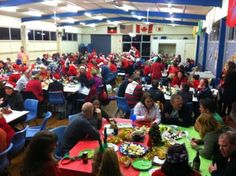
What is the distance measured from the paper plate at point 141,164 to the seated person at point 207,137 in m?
0.66

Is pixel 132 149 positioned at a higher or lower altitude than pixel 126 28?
lower

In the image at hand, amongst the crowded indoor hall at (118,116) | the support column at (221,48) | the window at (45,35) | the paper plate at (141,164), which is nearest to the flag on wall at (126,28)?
the window at (45,35)

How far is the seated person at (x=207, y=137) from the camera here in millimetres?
2668

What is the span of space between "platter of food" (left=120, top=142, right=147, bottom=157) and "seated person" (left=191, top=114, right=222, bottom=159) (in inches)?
25.4

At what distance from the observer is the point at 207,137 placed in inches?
108

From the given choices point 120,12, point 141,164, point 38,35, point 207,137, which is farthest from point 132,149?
point 38,35

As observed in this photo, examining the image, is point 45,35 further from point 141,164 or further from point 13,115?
point 141,164

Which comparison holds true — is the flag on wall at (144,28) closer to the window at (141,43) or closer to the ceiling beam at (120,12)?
the window at (141,43)

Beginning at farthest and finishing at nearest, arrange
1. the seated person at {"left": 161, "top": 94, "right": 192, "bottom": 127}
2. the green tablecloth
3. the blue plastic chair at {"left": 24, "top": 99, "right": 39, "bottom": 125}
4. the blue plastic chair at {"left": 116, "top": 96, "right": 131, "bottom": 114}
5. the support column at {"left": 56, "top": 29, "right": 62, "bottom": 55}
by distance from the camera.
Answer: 1. the support column at {"left": 56, "top": 29, "right": 62, "bottom": 55}
2. the blue plastic chair at {"left": 116, "top": 96, "right": 131, "bottom": 114}
3. the blue plastic chair at {"left": 24, "top": 99, "right": 39, "bottom": 125}
4. the seated person at {"left": 161, "top": 94, "right": 192, "bottom": 127}
5. the green tablecloth

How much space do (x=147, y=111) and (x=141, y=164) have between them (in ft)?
5.00

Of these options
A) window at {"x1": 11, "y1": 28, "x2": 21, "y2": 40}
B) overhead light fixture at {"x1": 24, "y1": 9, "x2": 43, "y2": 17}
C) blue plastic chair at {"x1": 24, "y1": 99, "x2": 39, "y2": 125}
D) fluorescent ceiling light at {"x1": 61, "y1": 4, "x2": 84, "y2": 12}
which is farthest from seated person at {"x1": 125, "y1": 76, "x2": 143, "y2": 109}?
window at {"x1": 11, "y1": 28, "x2": 21, "y2": 40}

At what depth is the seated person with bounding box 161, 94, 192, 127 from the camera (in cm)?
379

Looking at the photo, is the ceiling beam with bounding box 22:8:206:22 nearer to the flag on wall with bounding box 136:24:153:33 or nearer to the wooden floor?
the wooden floor

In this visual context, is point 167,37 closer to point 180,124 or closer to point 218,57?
point 218,57
